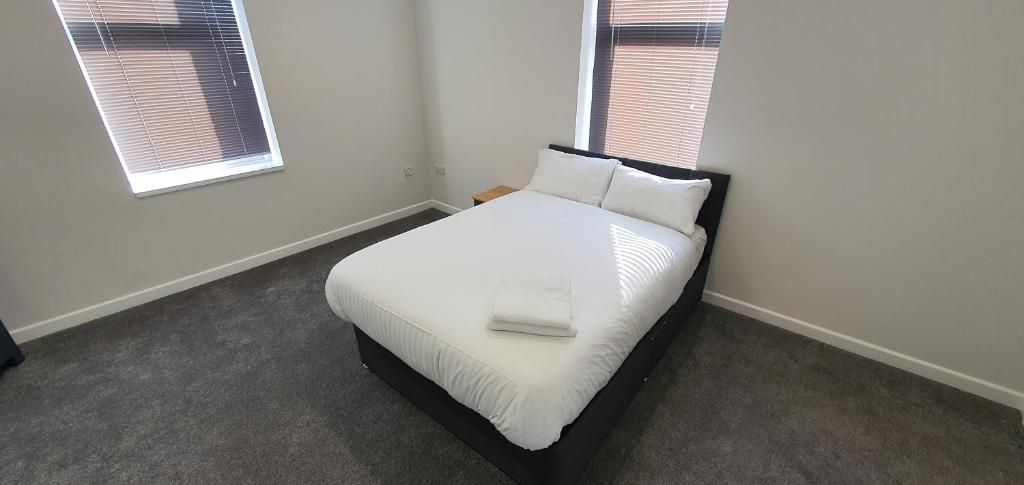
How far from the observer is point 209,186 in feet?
8.92

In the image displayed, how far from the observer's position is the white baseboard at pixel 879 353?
1.87 metres

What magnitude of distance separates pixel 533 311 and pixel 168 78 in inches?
110

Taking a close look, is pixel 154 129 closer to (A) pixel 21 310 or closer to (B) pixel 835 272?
(A) pixel 21 310

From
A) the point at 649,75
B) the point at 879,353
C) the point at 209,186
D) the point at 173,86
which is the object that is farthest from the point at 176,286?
the point at 879,353

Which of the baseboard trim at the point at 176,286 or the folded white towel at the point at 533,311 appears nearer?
the folded white towel at the point at 533,311

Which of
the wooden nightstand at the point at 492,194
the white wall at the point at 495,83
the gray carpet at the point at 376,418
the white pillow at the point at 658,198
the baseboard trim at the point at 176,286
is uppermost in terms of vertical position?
the white wall at the point at 495,83

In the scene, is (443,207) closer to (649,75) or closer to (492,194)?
(492,194)

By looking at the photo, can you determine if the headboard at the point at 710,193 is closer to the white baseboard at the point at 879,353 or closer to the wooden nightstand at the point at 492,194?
the white baseboard at the point at 879,353

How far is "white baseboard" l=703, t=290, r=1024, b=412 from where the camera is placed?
6.12 feet

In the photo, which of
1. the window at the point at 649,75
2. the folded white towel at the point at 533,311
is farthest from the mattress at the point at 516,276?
the window at the point at 649,75

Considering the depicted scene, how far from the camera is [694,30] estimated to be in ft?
7.46

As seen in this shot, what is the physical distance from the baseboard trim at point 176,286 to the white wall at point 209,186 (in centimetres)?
5

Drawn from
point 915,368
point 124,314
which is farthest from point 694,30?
point 124,314

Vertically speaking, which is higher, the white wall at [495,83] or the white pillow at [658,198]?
the white wall at [495,83]
